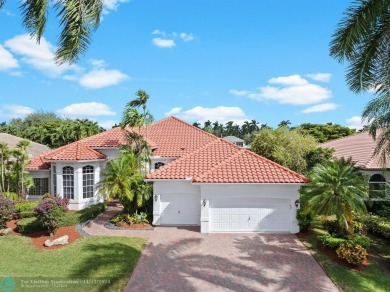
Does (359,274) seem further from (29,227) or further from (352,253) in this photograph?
(29,227)

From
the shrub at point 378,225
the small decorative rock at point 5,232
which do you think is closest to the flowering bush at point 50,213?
the small decorative rock at point 5,232

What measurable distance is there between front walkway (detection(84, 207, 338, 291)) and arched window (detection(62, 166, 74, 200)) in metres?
5.55

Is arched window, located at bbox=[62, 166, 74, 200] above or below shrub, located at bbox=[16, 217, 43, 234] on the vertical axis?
above

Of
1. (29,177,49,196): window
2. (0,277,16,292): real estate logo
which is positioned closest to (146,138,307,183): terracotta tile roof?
(0,277,16,292): real estate logo

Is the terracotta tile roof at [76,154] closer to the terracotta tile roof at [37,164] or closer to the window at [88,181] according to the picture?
the window at [88,181]

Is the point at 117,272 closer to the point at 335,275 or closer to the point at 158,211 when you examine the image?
the point at 158,211

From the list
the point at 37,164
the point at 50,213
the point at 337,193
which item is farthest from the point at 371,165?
the point at 37,164

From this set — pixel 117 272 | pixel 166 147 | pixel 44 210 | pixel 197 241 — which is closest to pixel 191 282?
pixel 117 272

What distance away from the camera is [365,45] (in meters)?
12.4

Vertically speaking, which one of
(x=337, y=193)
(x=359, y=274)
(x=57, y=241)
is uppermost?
(x=337, y=193)

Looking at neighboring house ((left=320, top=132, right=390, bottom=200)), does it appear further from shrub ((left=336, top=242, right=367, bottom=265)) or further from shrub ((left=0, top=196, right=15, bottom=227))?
shrub ((left=0, top=196, right=15, bottom=227))

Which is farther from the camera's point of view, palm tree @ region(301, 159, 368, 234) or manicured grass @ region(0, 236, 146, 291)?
palm tree @ region(301, 159, 368, 234)

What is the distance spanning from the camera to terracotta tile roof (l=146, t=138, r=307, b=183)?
61.9 ft

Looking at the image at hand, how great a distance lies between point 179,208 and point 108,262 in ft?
23.2
